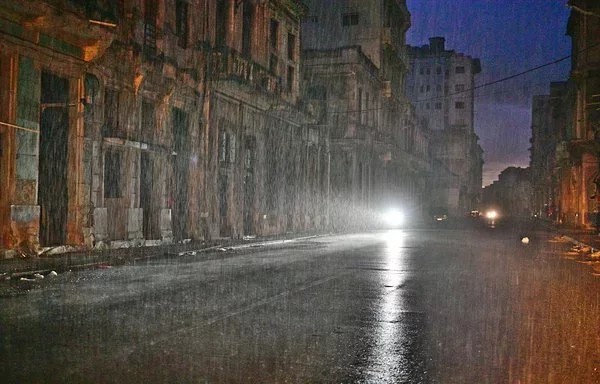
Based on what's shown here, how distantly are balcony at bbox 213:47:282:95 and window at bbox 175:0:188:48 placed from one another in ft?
4.17

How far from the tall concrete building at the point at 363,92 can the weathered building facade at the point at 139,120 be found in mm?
12407

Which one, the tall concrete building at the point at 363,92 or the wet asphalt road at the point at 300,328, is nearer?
the wet asphalt road at the point at 300,328

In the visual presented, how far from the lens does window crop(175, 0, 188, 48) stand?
77.3 feet

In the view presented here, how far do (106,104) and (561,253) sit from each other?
15.3 meters

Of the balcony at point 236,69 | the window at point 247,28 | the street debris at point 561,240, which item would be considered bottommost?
the street debris at point 561,240

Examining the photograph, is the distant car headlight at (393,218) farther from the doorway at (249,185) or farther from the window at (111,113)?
the window at (111,113)

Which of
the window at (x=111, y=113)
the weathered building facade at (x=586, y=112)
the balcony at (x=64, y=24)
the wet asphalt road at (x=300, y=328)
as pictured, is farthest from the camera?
the weathered building facade at (x=586, y=112)

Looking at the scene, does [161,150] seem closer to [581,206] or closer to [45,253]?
[45,253]

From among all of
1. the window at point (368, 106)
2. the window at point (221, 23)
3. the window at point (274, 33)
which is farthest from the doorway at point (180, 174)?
the window at point (368, 106)

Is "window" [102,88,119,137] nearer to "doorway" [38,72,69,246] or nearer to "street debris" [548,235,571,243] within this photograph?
"doorway" [38,72,69,246]

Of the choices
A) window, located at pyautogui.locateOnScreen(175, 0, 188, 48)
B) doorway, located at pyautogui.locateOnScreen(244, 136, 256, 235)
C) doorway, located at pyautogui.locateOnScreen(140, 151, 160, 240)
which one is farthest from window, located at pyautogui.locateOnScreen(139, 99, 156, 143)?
doorway, located at pyautogui.locateOnScreen(244, 136, 256, 235)

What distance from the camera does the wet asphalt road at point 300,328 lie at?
5.36m

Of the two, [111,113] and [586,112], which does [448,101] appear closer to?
[586,112]

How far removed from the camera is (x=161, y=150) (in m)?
22.1
